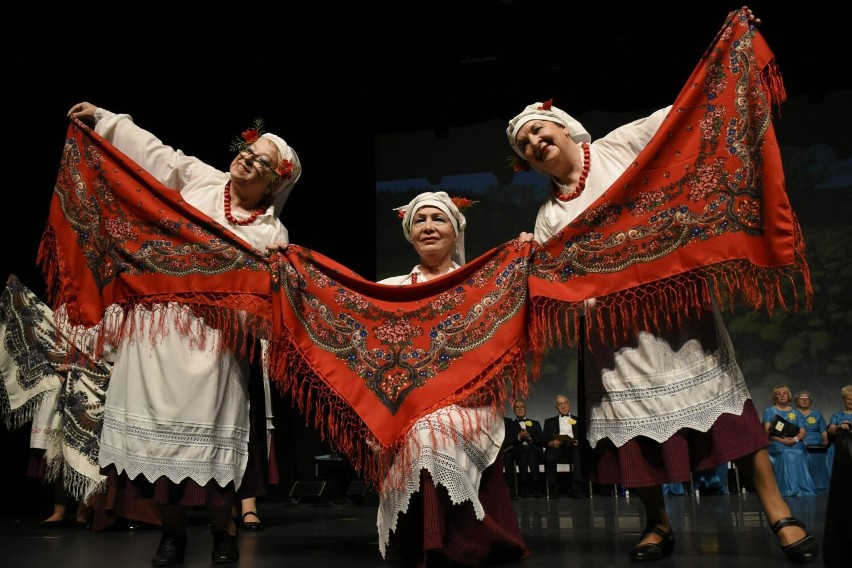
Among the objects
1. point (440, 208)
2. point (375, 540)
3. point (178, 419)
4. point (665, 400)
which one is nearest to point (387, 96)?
point (440, 208)

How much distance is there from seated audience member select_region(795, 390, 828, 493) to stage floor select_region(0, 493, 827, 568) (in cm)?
214

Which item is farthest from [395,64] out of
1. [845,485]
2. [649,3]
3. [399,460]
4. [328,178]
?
[845,485]

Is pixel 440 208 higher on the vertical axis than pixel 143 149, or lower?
lower

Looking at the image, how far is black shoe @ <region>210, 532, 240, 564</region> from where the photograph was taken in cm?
292

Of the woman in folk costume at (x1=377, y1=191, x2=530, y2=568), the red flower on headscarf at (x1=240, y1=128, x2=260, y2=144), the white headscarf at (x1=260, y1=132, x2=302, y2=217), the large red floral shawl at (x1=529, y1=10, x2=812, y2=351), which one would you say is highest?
the red flower on headscarf at (x1=240, y1=128, x2=260, y2=144)

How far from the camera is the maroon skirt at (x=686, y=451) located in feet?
8.46

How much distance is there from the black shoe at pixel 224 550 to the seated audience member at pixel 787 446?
567 cm

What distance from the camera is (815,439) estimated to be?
7.67 m

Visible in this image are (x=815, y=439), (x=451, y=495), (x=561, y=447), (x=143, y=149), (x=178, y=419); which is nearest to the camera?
(x=451, y=495)

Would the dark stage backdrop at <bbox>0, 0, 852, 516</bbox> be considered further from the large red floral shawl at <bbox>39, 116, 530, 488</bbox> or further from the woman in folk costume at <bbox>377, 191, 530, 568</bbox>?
the woman in folk costume at <bbox>377, 191, 530, 568</bbox>

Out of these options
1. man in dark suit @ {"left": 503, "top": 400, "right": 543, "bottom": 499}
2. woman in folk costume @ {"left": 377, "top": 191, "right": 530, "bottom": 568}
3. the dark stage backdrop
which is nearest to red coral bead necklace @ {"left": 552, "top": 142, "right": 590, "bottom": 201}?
woman in folk costume @ {"left": 377, "top": 191, "right": 530, "bottom": 568}

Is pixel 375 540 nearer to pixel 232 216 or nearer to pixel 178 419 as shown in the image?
pixel 178 419

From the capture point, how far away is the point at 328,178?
7.65 metres

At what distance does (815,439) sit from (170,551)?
6.54 meters
